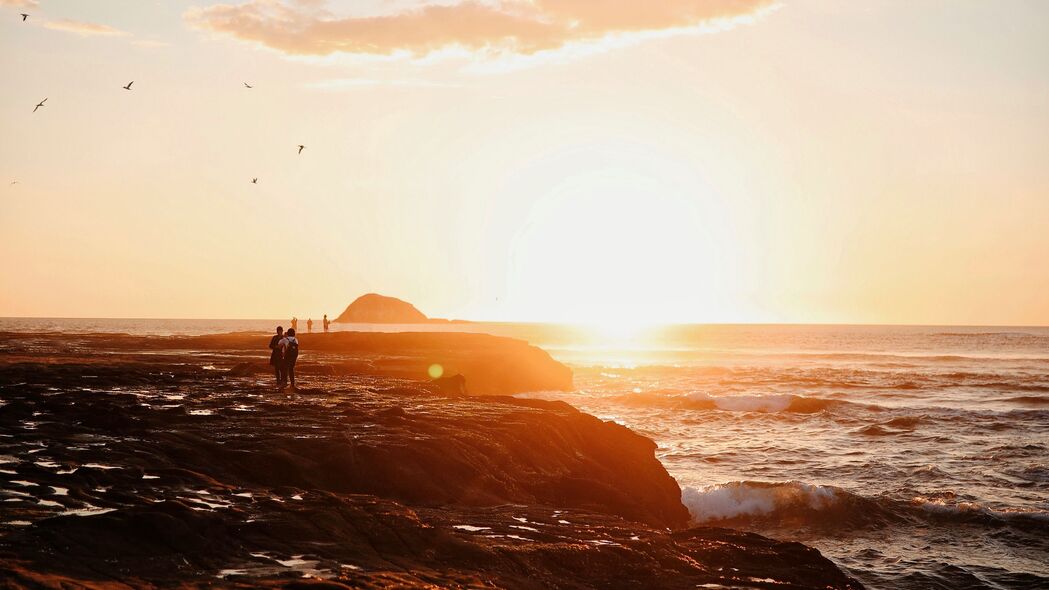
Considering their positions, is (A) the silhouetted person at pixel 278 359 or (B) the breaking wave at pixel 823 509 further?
(A) the silhouetted person at pixel 278 359

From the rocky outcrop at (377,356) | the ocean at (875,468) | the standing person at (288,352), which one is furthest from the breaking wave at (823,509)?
the rocky outcrop at (377,356)

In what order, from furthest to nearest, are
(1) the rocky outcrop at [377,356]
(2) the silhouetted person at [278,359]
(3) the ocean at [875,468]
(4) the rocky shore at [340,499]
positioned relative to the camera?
(1) the rocky outcrop at [377,356] → (2) the silhouetted person at [278,359] → (3) the ocean at [875,468] → (4) the rocky shore at [340,499]

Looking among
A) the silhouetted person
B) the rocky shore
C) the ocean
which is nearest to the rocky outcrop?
the ocean

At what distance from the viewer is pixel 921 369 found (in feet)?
290

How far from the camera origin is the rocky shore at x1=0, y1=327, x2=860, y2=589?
10156 mm

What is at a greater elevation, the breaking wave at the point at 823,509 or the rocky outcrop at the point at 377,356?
the rocky outcrop at the point at 377,356

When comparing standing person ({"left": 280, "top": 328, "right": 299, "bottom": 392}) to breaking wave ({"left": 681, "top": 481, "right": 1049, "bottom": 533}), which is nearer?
breaking wave ({"left": 681, "top": 481, "right": 1049, "bottom": 533})

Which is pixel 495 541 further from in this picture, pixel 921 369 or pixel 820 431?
pixel 921 369

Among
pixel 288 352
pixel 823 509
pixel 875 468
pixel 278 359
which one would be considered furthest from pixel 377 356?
pixel 823 509

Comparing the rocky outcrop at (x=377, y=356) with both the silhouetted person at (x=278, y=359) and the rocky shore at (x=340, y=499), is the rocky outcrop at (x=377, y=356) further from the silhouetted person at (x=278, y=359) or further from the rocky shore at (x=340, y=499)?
the rocky shore at (x=340, y=499)

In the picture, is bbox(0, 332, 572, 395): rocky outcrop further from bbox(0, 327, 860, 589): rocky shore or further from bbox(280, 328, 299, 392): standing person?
bbox(0, 327, 860, 589): rocky shore

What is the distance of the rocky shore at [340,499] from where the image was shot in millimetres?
10156

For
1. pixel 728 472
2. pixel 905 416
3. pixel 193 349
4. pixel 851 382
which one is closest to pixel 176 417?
pixel 728 472

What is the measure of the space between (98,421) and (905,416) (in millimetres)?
39136
